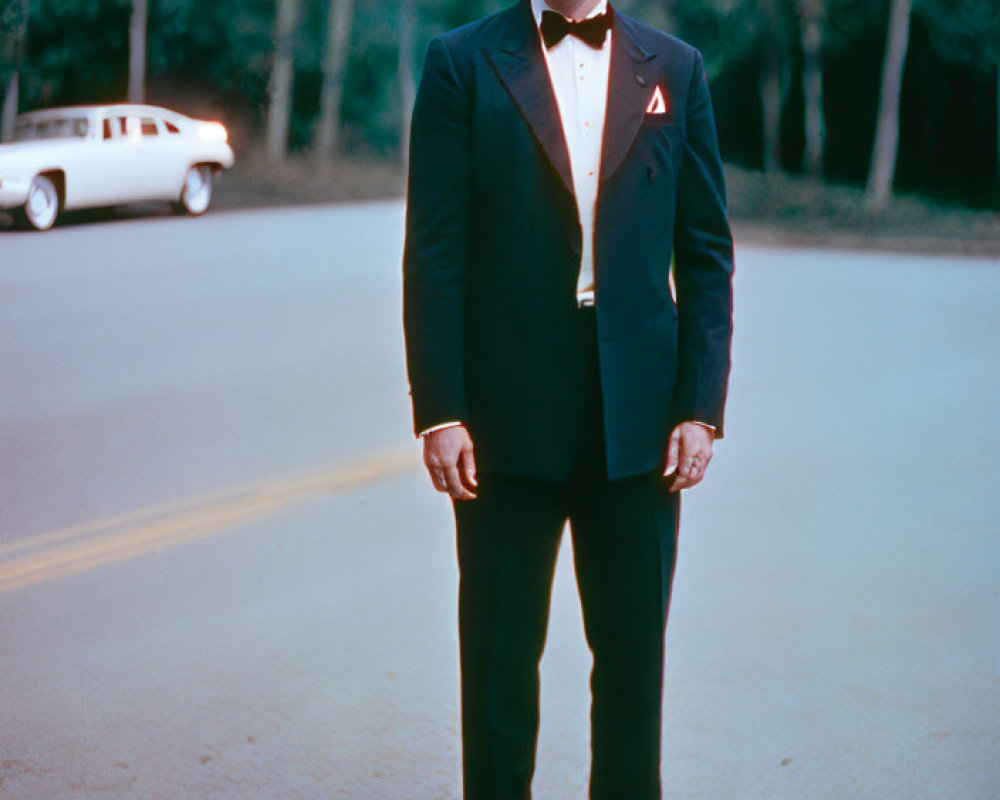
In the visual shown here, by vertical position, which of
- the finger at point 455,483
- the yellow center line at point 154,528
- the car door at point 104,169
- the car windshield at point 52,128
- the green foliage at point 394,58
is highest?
the green foliage at point 394,58

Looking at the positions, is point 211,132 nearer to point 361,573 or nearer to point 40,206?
point 40,206

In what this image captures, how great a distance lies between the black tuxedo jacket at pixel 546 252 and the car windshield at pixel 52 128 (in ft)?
16.7

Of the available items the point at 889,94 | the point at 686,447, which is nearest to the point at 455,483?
the point at 686,447

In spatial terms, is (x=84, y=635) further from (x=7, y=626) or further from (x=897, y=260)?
(x=897, y=260)

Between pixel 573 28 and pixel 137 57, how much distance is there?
6944mm

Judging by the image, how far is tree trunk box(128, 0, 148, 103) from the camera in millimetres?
8422

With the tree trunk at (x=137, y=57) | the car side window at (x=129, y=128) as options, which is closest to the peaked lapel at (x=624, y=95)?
the car side window at (x=129, y=128)

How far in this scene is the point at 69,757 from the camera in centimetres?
323

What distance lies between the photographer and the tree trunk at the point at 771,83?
104 ft

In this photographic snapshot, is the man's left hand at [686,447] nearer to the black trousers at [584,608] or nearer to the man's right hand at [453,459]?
the black trousers at [584,608]

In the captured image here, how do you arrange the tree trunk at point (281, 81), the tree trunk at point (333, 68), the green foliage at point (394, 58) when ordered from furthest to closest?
the tree trunk at point (333, 68)
the tree trunk at point (281, 81)
the green foliage at point (394, 58)

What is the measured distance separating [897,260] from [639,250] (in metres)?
14.0

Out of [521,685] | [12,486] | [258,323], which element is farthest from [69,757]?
[258,323]

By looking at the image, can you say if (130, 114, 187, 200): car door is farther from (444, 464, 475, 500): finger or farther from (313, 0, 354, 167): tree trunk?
(313, 0, 354, 167): tree trunk
